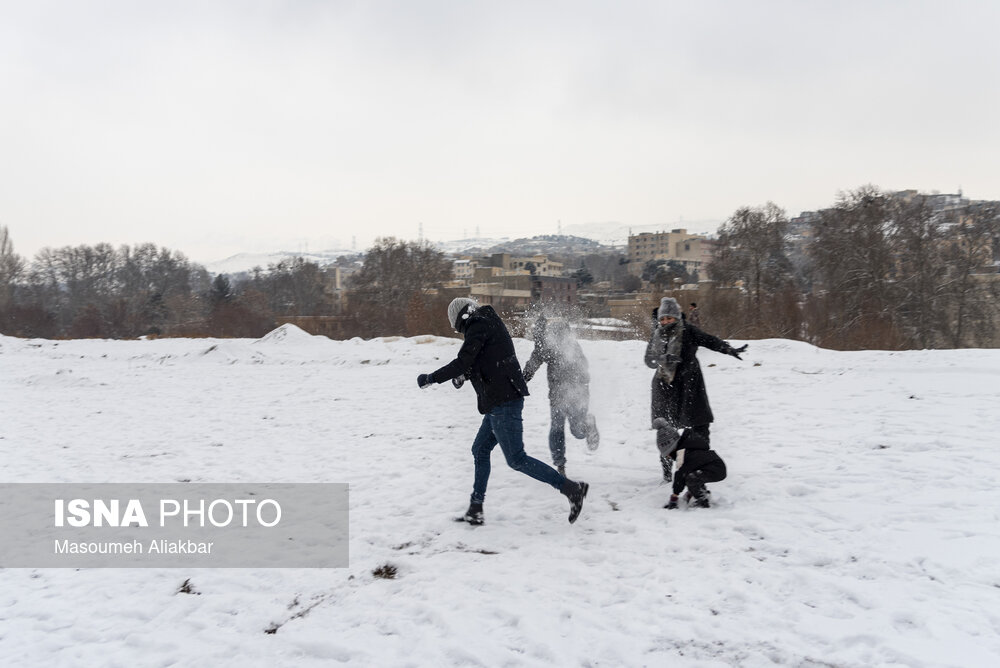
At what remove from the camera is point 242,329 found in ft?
182

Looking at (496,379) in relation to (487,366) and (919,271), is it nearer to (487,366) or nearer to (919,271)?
(487,366)

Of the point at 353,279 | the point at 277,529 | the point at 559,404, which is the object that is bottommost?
the point at 277,529

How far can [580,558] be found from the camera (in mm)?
4848

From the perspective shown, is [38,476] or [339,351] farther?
[339,351]

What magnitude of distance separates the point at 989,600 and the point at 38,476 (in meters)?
9.66

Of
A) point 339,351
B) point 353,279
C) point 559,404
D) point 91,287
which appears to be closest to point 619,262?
point 353,279

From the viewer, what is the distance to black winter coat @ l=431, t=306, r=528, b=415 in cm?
524

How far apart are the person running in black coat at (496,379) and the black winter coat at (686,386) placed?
1370mm

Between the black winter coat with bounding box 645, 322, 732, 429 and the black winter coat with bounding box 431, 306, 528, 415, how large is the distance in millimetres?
1679

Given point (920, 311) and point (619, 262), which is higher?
point (619, 262)

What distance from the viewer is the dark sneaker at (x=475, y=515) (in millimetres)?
5699

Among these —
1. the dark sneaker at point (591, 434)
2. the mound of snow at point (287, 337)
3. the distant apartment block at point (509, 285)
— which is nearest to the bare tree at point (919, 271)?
the distant apartment block at point (509, 285)

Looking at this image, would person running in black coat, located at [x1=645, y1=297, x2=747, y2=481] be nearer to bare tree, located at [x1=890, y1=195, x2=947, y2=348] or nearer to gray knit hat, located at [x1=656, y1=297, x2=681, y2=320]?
gray knit hat, located at [x1=656, y1=297, x2=681, y2=320]

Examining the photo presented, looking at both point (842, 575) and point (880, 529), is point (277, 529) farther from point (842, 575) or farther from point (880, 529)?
point (880, 529)
